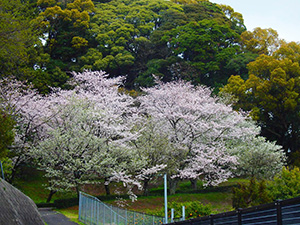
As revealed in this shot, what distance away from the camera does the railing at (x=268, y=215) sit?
5.56 m

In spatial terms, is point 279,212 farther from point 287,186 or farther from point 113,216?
point 287,186

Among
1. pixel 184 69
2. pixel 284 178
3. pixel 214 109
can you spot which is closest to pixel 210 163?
pixel 214 109

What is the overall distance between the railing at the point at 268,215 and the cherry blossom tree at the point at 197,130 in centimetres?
2229

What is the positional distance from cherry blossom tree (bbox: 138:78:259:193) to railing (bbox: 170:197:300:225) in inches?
877

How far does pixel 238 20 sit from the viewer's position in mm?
65500

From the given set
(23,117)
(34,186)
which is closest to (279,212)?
(23,117)

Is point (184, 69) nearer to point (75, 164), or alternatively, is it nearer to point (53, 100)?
point (53, 100)

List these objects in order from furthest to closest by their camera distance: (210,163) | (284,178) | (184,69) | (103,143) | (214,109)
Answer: (184,69), (214,109), (210,163), (103,143), (284,178)

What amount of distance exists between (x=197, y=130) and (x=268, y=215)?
26042 millimetres

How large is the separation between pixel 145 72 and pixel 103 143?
23.2 m

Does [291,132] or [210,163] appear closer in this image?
[210,163]

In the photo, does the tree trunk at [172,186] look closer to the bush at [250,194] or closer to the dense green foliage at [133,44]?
the bush at [250,194]

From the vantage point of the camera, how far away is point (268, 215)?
617cm

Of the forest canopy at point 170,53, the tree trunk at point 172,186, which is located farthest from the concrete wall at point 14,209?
the forest canopy at point 170,53
